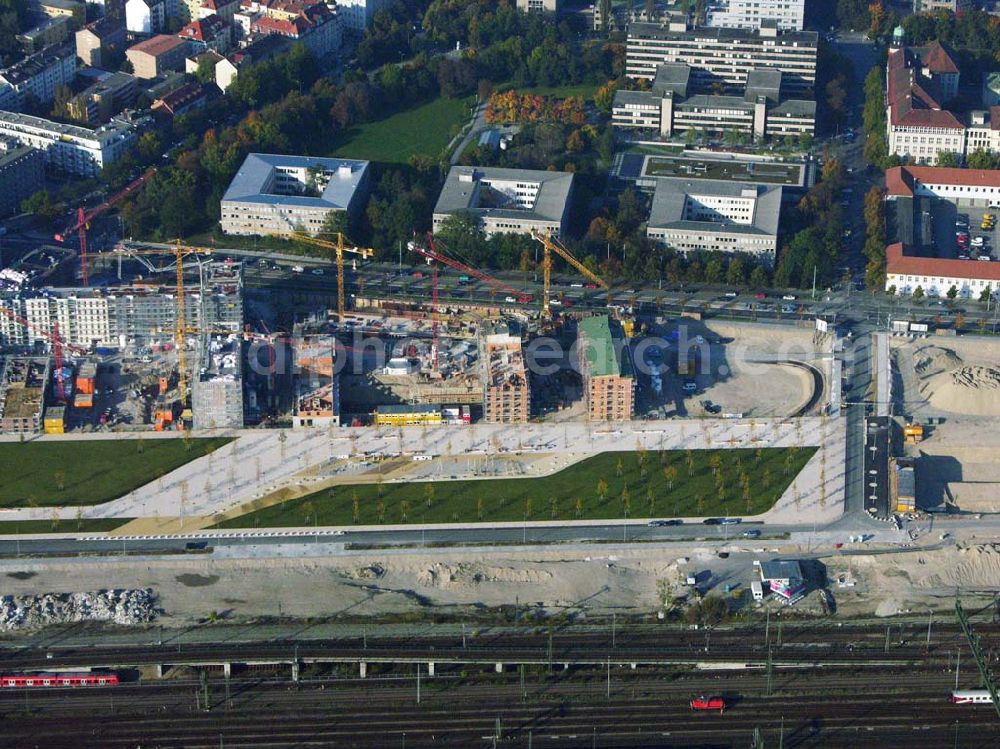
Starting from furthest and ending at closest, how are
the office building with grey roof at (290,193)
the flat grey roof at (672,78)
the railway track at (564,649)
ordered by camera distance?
the flat grey roof at (672,78)
the office building with grey roof at (290,193)
the railway track at (564,649)

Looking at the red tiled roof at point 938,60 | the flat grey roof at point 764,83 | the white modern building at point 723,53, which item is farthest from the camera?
the white modern building at point 723,53

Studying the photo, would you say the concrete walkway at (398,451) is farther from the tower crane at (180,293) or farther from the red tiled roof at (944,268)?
the red tiled roof at (944,268)

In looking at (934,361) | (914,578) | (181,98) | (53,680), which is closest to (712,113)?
(934,361)

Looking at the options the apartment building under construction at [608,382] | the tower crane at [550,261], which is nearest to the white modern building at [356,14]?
the tower crane at [550,261]

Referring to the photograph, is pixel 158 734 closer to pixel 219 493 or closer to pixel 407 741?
pixel 407 741

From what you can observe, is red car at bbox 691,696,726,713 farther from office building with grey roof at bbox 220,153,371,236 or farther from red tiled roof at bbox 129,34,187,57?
red tiled roof at bbox 129,34,187,57

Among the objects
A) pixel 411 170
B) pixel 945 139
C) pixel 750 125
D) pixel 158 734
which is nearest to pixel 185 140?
pixel 411 170
